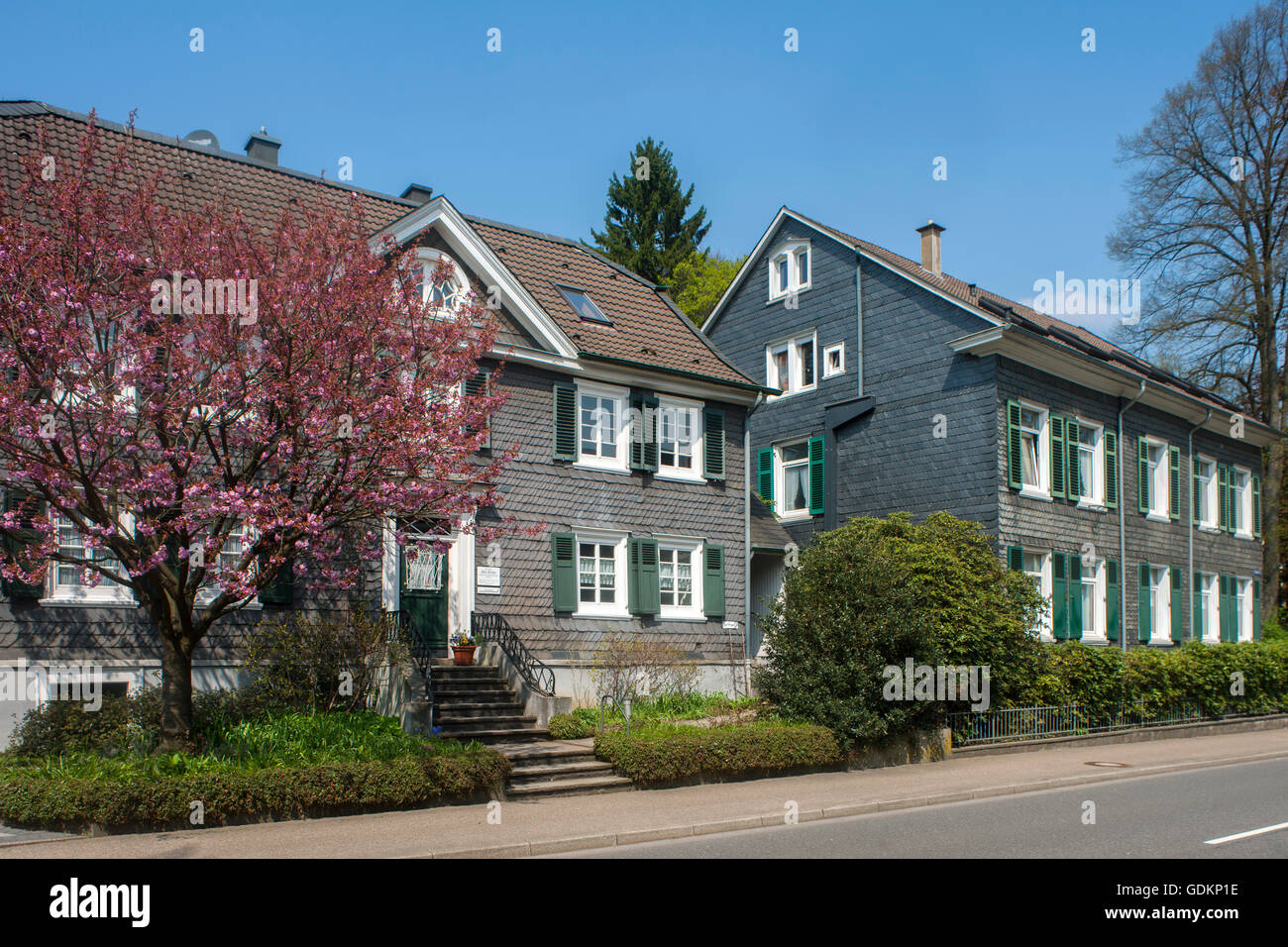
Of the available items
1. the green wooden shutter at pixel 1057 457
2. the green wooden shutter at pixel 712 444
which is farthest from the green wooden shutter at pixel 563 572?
the green wooden shutter at pixel 1057 457

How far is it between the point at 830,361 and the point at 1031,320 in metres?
7.23

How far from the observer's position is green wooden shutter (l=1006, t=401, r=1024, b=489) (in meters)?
24.6

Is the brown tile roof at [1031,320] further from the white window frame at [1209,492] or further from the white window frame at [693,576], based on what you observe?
the white window frame at [693,576]

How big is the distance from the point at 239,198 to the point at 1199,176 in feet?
93.8

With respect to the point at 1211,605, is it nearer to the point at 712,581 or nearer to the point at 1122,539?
the point at 1122,539

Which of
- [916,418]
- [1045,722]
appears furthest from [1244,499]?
[1045,722]

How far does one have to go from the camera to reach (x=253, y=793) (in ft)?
39.0

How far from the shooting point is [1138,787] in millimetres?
15562

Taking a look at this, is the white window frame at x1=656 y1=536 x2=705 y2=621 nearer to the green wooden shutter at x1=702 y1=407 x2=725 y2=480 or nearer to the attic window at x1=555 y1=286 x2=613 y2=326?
the green wooden shutter at x1=702 y1=407 x2=725 y2=480

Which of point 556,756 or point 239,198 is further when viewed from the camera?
point 239,198

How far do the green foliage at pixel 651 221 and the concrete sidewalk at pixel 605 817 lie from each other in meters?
34.2
